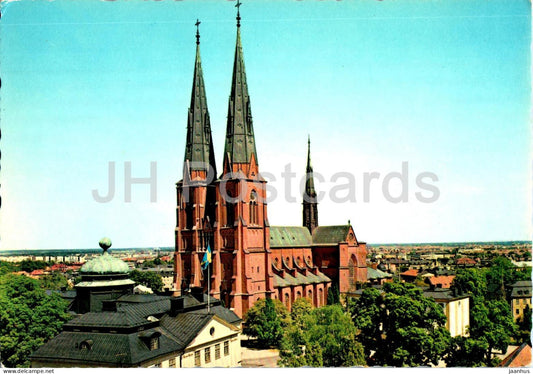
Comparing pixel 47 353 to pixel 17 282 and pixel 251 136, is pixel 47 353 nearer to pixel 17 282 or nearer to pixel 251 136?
pixel 17 282

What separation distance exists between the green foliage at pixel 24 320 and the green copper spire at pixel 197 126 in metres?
38.0

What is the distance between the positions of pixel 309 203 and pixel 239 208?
35904 mm

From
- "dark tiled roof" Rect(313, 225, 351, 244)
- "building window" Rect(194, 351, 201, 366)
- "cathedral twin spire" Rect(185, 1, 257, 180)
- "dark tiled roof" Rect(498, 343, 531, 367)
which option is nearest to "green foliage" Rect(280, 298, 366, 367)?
"building window" Rect(194, 351, 201, 366)

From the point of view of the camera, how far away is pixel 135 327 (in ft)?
119

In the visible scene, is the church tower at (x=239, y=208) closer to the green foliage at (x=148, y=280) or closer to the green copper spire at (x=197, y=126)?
the green copper spire at (x=197, y=126)

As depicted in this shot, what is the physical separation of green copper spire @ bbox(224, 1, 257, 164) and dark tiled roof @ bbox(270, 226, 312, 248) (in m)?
22.5

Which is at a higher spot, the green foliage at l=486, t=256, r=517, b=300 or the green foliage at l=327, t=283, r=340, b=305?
the green foliage at l=486, t=256, r=517, b=300

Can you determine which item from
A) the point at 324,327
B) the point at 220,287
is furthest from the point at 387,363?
the point at 220,287

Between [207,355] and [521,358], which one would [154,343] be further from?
[521,358]

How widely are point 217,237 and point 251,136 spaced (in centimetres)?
1608

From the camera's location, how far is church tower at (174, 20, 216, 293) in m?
86.9

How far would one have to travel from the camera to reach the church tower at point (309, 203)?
114938 millimetres

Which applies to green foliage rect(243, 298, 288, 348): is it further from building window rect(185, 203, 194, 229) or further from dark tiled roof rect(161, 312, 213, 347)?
dark tiled roof rect(161, 312, 213, 347)

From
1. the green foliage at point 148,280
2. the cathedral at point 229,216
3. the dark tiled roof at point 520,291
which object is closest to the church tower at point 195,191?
the cathedral at point 229,216
